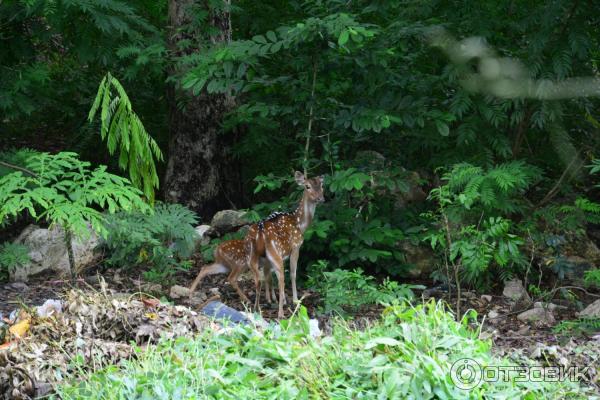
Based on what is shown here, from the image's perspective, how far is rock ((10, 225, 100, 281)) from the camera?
9.75m

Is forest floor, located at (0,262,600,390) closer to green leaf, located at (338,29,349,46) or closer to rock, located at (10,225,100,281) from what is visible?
rock, located at (10,225,100,281)

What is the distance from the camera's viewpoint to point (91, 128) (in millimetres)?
11711

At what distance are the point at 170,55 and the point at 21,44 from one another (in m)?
1.77

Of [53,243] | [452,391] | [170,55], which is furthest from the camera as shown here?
[170,55]

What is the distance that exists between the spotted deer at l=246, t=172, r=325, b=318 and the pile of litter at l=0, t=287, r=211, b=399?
7.41ft

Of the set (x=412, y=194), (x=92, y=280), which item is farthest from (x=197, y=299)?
(x=412, y=194)

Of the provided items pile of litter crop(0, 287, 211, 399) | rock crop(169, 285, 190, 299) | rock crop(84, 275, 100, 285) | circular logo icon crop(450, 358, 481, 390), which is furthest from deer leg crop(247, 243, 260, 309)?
circular logo icon crop(450, 358, 481, 390)

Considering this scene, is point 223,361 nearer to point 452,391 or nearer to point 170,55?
point 452,391

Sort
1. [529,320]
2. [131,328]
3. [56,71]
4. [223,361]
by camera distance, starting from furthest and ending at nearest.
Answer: [56,71], [529,320], [131,328], [223,361]

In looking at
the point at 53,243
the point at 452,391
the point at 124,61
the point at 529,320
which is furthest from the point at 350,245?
the point at 452,391

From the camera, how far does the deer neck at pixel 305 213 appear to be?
29.8ft

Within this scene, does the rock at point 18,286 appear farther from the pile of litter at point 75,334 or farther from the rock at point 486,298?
the rock at point 486,298

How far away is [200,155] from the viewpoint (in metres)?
11.7

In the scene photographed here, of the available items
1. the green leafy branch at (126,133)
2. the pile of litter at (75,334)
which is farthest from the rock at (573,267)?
the pile of litter at (75,334)
